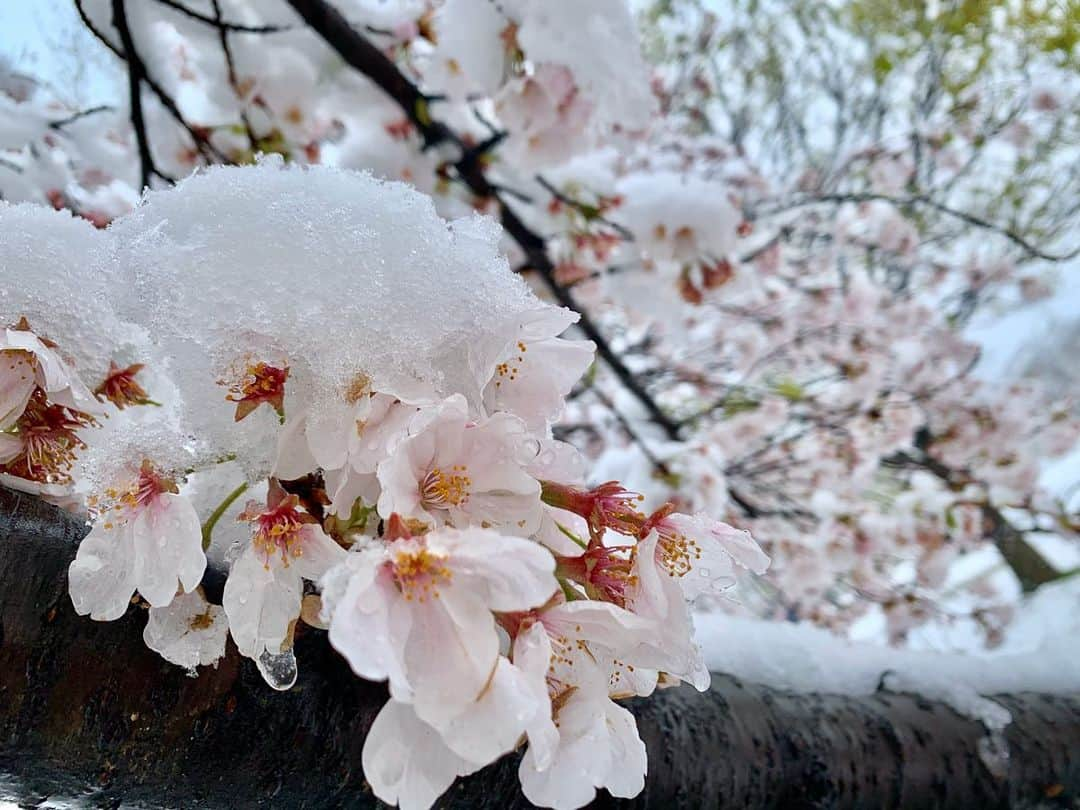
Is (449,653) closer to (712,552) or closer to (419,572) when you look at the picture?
(419,572)

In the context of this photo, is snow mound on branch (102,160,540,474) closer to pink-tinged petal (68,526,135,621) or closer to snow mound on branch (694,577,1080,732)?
pink-tinged petal (68,526,135,621)

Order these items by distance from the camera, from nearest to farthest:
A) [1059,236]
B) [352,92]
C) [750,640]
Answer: [750,640]
[352,92]
[1059,236]

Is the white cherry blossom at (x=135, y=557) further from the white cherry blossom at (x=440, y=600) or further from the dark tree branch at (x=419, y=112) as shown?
the dark tree branch at (x=419, y=112)

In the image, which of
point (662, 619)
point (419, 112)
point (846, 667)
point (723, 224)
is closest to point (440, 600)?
point (662, 619)

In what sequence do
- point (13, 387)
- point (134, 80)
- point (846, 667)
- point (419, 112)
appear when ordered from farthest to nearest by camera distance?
1. point (419, 112)
2. point (134, 80)
3. point (846, 667)
4. point (13, 387)

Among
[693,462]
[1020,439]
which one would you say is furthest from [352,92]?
[1020,439]

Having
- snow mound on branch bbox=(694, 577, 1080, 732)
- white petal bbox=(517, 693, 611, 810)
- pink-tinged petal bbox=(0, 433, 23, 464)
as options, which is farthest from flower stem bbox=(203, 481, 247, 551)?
snow mound on branch bbox=(694, 577, 1080, 732)

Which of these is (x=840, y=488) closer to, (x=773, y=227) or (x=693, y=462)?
(x=773, y=227)

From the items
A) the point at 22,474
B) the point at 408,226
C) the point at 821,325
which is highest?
the point at 821,325
